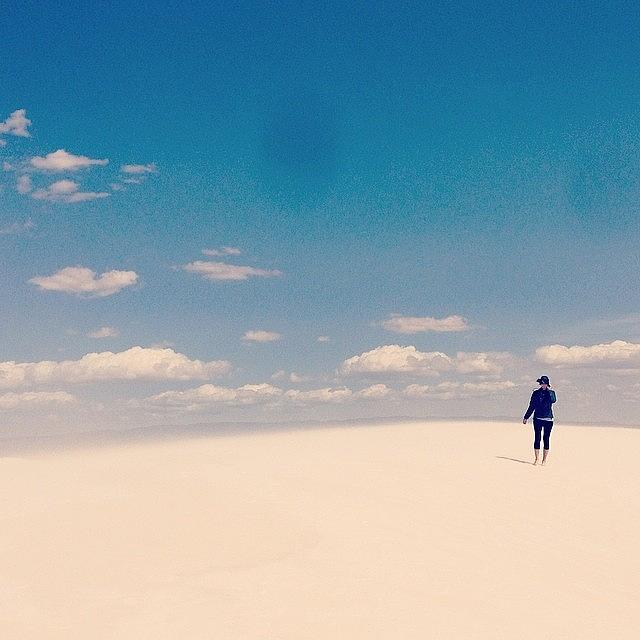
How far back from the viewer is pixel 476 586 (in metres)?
7.87

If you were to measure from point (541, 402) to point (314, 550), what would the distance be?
10.6 meters

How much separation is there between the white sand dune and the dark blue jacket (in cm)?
166

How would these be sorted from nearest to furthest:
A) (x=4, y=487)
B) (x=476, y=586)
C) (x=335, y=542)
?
(x=476, y=586) → (x=335, y=542) → (x=4, y=487)

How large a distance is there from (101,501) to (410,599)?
5939mm

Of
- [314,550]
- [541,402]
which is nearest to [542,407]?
[541,402]

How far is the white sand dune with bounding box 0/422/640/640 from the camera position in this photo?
688 cm

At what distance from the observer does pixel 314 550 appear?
352 inches

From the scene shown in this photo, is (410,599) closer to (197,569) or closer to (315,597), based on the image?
(315,597)

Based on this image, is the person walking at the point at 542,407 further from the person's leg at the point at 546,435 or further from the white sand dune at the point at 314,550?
the white sand dune at the point at 314,550

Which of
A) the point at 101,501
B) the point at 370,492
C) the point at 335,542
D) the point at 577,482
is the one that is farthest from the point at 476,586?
the point at 577,482

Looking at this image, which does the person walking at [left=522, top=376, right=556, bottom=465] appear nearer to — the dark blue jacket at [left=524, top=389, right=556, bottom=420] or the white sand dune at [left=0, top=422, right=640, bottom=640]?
the dark blue jacket at [left=524, top=389, right=556, bottom=420]

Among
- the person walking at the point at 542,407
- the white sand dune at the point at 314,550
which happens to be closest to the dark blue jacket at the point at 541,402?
the person walking at the point at 542,407

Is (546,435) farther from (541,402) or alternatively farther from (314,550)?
(314,550)

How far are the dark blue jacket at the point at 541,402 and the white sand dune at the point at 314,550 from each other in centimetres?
166
